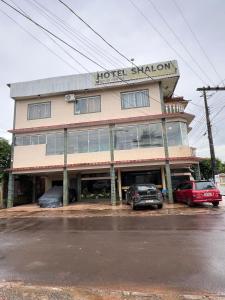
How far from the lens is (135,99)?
20531mm

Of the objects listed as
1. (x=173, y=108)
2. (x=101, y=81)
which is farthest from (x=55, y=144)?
(x=173, y=108)

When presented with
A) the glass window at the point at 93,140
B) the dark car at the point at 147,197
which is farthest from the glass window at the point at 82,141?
the dark car at the point at 147,197

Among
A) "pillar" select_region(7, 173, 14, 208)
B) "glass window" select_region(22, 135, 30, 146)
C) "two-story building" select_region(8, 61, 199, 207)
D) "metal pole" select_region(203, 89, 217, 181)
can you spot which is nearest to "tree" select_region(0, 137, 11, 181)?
"two-story building" select_region(8, 61, 199, 207)

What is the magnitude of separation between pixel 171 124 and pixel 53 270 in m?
16.0

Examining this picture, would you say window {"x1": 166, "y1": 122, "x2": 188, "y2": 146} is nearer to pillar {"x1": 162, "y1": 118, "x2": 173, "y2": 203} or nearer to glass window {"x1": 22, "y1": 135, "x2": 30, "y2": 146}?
pillar {"x1": 162, "y1": 118, "x2": 173, "y2": 203}

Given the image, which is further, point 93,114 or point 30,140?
point 30,140

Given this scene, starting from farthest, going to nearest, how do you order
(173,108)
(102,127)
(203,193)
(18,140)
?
1. (18,140)
2. (173,108)
3. (102,127)
4. (203,193)

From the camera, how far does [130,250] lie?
260 inches

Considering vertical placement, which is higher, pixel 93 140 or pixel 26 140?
pixel 26 140

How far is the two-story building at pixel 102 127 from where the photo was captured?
762 inches

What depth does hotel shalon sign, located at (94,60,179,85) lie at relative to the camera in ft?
63.6

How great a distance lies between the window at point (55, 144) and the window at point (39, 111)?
81.1 inches

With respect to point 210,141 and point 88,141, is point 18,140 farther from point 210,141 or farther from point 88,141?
point 210,141

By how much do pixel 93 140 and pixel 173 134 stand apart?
21.0ft
